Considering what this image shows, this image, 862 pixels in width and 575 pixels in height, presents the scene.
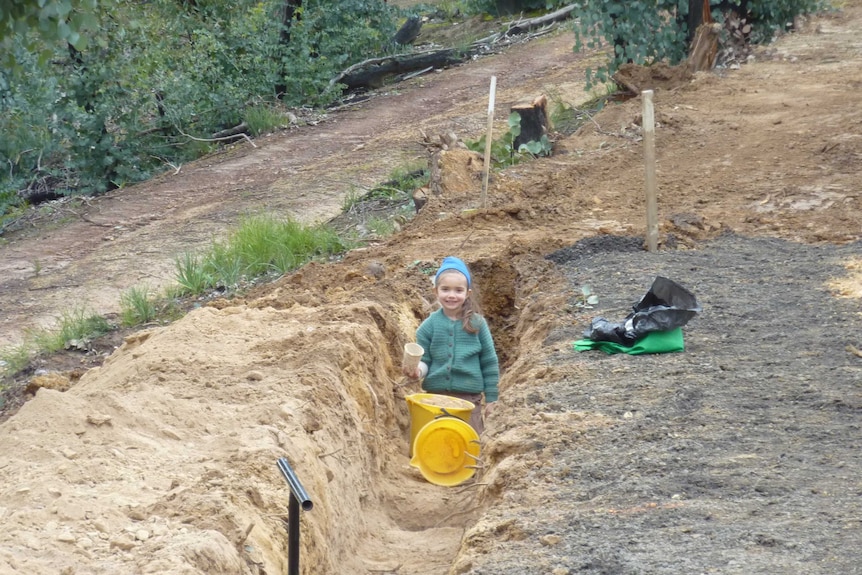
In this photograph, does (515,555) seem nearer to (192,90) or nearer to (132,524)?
(132,524)

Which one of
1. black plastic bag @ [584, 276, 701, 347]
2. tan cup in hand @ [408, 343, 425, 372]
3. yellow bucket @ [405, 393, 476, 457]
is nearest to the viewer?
black plastic bag @ [584, 276, 701, 347]

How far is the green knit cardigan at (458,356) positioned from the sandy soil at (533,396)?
27cm

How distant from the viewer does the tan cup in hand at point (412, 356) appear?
6.21 metres

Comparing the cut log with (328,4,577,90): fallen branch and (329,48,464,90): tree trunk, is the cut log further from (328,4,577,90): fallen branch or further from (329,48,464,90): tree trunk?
(329,48,464,90): tree trunk

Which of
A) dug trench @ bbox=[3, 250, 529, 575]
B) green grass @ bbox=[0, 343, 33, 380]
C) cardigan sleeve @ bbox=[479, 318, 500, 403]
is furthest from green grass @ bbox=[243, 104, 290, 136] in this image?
cardigan sleeve @ bbox=[479, 318, 500, 403]

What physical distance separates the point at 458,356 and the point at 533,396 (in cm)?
153

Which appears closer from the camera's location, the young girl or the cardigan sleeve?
the young girl

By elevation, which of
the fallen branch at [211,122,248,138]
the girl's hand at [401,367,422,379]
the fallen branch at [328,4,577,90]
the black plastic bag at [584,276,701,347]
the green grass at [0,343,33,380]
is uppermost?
the black plastic bag at [584,276,701,347]

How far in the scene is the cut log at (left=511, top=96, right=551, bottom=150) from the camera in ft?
35.3

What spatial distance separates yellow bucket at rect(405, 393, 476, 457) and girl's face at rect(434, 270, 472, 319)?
600 mm

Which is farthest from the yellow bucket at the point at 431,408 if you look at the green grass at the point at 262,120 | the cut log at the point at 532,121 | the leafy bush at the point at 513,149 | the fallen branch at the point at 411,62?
the fallen branch at the point at 411,62

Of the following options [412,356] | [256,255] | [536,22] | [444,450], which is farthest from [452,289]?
[536,22]

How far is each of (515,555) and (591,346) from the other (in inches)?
88.6

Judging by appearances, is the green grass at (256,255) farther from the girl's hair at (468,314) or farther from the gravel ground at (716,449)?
the gravel ground at (716,449)
